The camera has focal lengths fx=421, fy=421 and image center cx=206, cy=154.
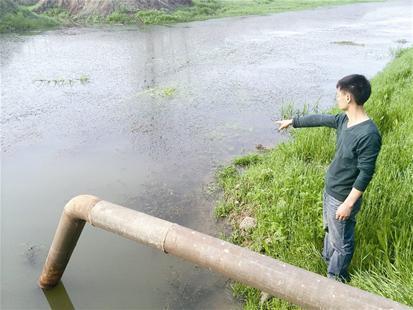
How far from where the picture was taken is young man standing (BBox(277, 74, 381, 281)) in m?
3.31

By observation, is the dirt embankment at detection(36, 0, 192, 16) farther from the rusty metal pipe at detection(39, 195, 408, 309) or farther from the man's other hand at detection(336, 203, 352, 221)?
the man's other hand at detection(336, 203, 352, 221)

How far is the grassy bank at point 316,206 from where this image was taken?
3.82m

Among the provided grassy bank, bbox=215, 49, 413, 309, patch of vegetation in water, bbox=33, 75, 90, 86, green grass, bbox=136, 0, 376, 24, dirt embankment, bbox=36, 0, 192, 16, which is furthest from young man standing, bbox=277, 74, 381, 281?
dirt embankment, bbox=36, 0, 192, 16

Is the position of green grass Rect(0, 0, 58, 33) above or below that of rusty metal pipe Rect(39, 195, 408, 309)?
above

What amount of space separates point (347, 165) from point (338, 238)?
0.70 metres

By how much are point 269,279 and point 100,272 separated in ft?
8.66

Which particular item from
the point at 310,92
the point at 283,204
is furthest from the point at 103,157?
the point at 310,92

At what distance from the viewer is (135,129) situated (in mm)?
9109

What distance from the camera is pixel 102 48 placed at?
17141mm

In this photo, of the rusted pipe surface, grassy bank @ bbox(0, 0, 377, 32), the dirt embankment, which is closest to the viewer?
the rusted pipe surface

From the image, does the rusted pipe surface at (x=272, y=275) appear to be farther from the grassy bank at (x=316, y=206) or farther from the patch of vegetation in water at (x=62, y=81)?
the patch of vegetation in water at (x=62, y=81)

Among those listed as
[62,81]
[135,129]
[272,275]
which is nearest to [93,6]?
[62,81]

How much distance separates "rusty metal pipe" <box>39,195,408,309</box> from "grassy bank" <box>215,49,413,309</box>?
69 cm

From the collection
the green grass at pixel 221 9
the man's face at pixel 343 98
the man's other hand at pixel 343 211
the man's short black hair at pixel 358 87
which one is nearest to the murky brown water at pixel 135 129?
the man's other hand at pixel 343 211
